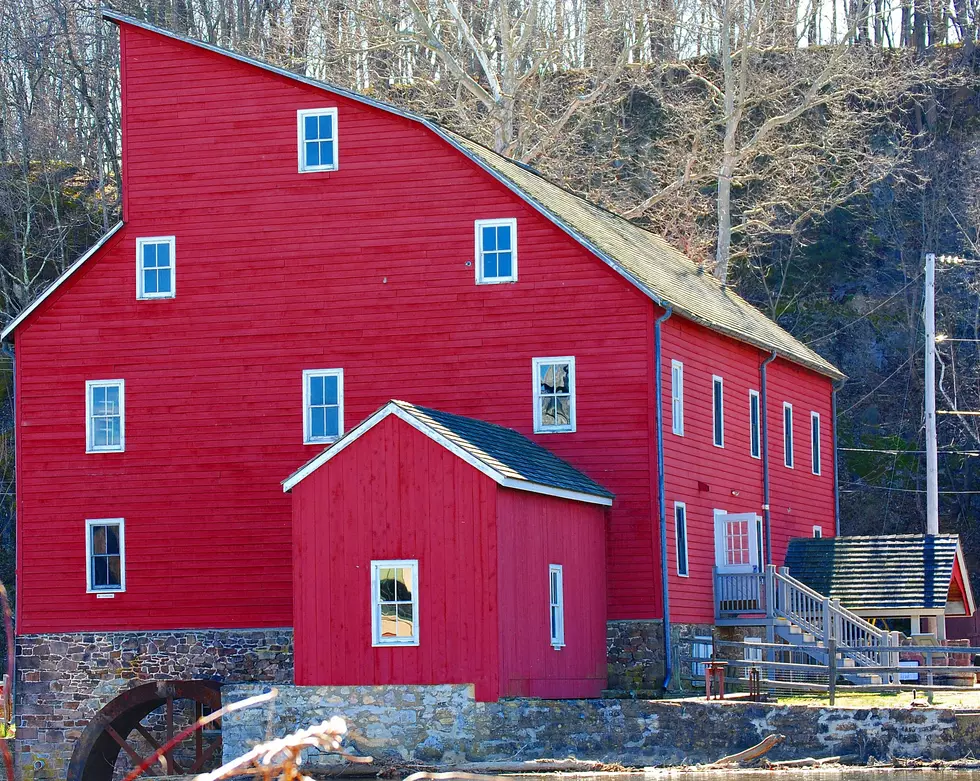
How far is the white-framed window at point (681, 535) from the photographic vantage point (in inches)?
1089

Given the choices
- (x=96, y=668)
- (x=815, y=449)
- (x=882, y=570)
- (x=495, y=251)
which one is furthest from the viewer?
(x=815, y=449)

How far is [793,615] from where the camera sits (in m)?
29.0

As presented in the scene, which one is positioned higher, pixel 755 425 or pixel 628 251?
pixel 628 251

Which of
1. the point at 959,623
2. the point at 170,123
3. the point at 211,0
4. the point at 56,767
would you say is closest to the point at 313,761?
the point at 56,767

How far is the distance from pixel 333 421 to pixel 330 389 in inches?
22.8

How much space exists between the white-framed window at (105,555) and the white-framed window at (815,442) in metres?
15.5

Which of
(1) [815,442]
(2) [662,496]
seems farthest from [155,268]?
(1) [815,442]

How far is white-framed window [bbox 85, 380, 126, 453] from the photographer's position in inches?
1145

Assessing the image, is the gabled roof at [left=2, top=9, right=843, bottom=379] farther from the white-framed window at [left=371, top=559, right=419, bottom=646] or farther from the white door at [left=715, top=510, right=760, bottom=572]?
the white-framed window at [left=371, top=559, right=419, bottom=646]

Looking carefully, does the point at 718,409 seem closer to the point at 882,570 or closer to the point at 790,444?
the point at 790,444

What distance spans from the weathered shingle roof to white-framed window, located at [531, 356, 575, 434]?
696cm

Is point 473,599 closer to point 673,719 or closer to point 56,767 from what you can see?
point 673,719

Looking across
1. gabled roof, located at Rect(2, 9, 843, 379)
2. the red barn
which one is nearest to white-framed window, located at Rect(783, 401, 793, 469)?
gabled roof, located at Rect(2, 9, 843, 379)

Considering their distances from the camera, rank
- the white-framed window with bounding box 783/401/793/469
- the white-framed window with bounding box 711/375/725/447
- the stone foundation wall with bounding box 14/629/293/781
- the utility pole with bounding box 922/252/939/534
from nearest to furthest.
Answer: the stone foundation wall with bounding box 14/629/293/781, the white-framed window with bounding box 711/375/725/447, the white-framed window with bounding box 783/401/793/469, the utility pole with bounding box 922/252/939/534
